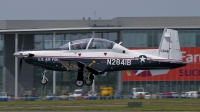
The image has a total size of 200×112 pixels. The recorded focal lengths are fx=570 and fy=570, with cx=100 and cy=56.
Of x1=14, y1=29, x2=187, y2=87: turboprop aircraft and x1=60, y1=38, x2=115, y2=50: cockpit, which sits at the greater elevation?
x1=60, y1=38, x2=115, y2=50: cockpit

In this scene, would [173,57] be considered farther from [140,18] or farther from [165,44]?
[140,18]

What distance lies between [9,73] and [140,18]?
2115cm

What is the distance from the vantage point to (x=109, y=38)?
8394 cm

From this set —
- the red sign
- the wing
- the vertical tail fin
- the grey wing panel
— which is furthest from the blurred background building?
the grey wing panel

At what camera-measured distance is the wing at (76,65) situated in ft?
119

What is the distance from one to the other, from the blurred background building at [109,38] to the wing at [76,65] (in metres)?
44.2

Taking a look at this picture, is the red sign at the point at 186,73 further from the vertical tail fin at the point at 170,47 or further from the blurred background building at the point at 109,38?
the vertical tail fin at the point at 170,47

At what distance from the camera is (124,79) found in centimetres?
8206

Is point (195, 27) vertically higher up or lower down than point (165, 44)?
higher up

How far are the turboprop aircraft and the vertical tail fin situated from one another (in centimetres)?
19

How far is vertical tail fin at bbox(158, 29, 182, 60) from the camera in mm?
37344

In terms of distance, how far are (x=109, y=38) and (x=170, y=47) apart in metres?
→ 46.3

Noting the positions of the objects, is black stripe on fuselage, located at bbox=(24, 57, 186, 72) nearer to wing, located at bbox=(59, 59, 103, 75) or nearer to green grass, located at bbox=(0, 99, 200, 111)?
wing, located at bbox=(59, 59, 103, 75)

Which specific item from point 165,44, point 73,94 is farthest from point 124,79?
point 165,44
